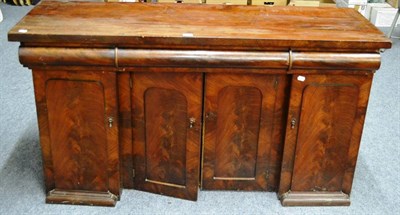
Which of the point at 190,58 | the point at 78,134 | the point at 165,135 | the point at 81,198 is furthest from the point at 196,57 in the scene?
the point at 81,198

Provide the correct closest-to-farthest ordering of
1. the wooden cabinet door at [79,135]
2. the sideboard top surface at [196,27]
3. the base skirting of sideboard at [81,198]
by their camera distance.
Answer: the sideboard top surface at [196,27], the wooden cabinet door at [79,135], the base skirting of sideboard at [81,198]

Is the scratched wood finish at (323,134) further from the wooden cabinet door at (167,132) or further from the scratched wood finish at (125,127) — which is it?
the scratched wood finish at (125,127)

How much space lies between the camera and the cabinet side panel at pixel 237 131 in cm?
241

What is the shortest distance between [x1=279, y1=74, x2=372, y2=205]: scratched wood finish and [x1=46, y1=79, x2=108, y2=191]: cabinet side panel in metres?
0.83

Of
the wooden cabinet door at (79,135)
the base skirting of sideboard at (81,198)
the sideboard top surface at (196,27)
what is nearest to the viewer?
the sideboard top surface at (196,27)

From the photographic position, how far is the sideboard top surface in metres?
2.23

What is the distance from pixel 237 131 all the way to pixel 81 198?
2.59ft

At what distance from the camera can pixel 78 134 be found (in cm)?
246

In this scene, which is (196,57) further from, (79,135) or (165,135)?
(79,135)

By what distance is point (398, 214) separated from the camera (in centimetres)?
258

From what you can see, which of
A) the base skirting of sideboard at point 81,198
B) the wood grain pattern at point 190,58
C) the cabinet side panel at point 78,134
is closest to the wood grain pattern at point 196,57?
the wood grain pattern at point 190,58

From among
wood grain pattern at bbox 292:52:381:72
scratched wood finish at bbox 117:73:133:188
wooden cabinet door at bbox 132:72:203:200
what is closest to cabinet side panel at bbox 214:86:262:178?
wooden cabinet door at bbox 132:72:203:200

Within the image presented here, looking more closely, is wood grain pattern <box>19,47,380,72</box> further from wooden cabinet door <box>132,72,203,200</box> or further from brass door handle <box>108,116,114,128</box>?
brass door handle <box>108,116,114,128</box>

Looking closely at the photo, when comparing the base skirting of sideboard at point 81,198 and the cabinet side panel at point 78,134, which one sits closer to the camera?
the cabinet side panel at point 78,134
